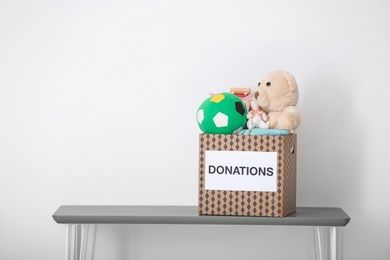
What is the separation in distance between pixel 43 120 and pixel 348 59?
Result: 1.09 m

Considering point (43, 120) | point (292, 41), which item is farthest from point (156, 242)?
point (292, 41)

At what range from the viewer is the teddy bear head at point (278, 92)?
236cm

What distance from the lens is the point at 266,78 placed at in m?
2.40

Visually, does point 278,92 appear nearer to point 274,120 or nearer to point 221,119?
point 274,120

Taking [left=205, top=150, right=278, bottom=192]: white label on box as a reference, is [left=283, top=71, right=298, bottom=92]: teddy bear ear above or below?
above

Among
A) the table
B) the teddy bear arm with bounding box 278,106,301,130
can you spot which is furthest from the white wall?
the teddy bear arm with bounding box 278,106,301,130

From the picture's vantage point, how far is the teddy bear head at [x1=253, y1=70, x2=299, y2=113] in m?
2.36

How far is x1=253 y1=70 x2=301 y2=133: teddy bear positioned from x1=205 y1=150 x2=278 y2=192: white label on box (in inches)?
5.6

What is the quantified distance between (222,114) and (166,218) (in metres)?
0.37

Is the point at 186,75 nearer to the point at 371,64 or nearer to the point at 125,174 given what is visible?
the point at 125,174

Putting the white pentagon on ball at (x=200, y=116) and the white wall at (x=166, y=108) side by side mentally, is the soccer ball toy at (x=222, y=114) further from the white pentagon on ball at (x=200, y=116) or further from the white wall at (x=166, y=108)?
the white wall at (x=166, y=108)

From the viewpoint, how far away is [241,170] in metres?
2.29

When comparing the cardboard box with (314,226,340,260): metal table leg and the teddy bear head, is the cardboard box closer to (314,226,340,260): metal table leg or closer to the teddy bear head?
the teddy bear head

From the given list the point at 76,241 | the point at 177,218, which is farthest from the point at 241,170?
the point at 76,241
